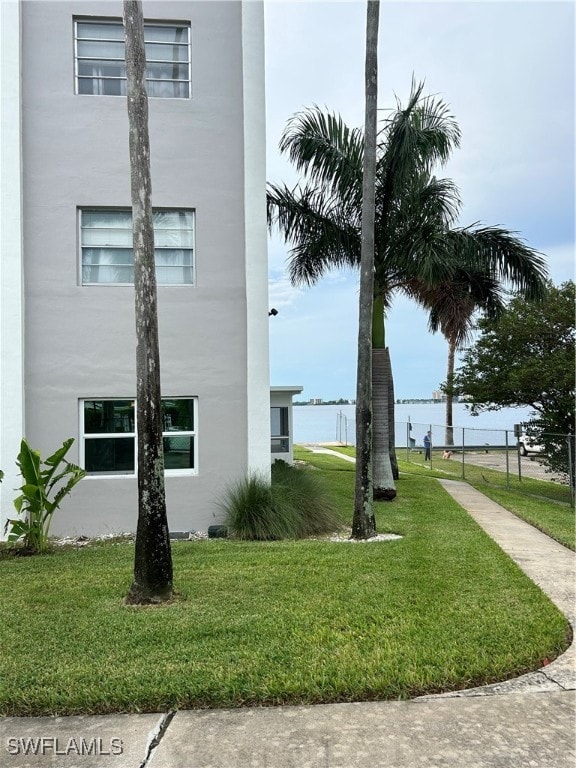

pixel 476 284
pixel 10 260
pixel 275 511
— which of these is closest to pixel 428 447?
pixel 476 284

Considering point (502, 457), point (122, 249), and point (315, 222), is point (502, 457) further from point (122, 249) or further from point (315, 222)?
point (122, 249)

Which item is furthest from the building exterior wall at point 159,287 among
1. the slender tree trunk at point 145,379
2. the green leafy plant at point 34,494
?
the slender tree trunk at point 145,379

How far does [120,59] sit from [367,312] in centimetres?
621

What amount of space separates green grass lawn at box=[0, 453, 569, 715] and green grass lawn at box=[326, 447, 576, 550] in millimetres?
3195

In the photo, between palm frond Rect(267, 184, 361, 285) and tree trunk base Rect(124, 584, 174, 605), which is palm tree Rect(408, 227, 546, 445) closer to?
palm frond Rect(267, 184, 361, 285)

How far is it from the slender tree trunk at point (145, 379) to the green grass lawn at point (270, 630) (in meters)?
0.34

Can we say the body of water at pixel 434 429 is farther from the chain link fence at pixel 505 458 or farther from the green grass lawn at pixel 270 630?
the green grass lawn at pixel 270 630

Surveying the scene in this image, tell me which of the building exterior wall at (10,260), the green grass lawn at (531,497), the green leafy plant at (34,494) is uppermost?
the building exterior wall at (10,260)

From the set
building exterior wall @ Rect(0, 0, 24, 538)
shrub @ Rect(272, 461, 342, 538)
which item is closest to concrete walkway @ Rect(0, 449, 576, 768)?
shrub @ Rect(272, 461, 342, 538)

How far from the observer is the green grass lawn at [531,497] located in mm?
10680

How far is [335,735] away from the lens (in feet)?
11.9

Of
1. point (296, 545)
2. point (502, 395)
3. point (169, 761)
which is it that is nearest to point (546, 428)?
point (502, 395)

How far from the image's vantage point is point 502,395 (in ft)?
60.3

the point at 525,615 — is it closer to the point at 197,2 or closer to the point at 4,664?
the point at 4,664
